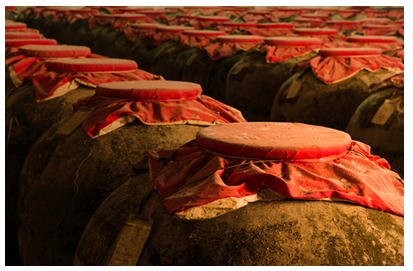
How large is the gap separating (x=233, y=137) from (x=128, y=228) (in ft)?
1.84

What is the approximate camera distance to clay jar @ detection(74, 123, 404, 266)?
1855mm

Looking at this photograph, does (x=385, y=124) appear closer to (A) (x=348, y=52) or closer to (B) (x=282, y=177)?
(A) (x=348, y=52)

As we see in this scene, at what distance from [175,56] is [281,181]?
6535mm

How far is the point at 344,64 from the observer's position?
212 inches

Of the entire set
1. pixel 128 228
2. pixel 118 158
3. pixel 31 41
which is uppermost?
pixel 128 228

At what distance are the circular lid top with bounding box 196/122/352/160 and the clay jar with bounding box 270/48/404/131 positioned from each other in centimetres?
288

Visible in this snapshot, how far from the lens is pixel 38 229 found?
10.5 ft

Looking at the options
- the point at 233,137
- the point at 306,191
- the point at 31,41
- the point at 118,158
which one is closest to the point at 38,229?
the point at 118,158

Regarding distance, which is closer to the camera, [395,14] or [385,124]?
[385,124]

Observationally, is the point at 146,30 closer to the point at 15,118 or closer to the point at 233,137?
the point at 15,118

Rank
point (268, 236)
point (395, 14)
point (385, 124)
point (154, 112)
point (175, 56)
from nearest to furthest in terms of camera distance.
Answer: point (268, 236) < point (154, 112) < point (385, 124) < point (175, 56) < point (395, 14)

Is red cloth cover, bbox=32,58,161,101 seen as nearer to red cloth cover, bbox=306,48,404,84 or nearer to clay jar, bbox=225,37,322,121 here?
red cloth cover, bbox=306,48,404,84

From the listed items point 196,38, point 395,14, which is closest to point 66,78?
point 196,38

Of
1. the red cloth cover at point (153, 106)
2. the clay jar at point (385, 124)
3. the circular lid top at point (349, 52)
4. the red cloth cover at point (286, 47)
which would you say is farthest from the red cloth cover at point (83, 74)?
the red cloth cover at point (286, 47)
